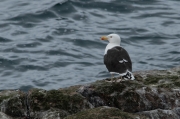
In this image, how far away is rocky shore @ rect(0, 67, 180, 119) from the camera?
8766 millimetres

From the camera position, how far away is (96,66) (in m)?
19.8

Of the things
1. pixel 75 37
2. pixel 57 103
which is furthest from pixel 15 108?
pixel 75 37

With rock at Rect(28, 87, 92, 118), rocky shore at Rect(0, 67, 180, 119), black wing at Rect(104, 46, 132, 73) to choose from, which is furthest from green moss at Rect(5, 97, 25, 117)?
black wing at Rect(104, 46, 132, 73)

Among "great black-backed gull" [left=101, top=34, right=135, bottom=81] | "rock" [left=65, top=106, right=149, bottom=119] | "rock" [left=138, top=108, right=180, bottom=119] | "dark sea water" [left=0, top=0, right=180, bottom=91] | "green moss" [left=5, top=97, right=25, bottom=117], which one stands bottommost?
"dark sea water" [left=0, top=0, right=180, bottom=91]

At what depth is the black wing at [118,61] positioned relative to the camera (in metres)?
10.2

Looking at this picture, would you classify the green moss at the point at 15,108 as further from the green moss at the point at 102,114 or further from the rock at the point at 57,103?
the green moss at the point at 102,114

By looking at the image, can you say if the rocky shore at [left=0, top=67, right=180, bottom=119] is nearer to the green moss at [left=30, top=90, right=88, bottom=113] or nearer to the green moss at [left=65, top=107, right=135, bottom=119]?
the green moss at [left=30, top=90, right=88, bottom=113]

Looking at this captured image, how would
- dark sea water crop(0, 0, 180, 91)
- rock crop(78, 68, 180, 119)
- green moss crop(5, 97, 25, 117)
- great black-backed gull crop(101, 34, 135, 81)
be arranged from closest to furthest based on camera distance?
1. green moss crop(5, 97, 25, 117)
2. rock crop(78, 68, 180, 119)
3. great black-backed gull crop(101, 34, 135, 81)
4. dark sea water crop(0, 0, 180, 91)

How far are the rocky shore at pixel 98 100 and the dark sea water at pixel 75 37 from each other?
8.40 m

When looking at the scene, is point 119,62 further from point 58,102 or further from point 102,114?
point 102,114

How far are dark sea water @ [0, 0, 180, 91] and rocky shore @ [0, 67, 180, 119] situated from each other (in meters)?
8.40

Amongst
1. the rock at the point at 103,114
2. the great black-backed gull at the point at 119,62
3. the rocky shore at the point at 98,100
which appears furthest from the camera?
the great black-backed gull at the point at 119,62

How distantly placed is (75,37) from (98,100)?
1431 cm

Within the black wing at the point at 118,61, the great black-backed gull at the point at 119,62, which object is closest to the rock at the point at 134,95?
the great black-backed gull at the point at 119,62
